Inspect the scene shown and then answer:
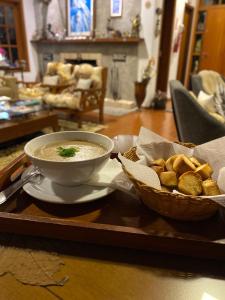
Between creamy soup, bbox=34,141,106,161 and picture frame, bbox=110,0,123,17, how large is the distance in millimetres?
4382

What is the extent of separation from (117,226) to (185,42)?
616 cm

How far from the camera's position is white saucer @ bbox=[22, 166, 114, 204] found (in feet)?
1.94

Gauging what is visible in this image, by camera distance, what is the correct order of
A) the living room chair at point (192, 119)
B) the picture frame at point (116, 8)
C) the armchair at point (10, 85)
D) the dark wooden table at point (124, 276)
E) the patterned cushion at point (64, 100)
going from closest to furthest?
the dark wooden table at point (124, 276) → the living room chair at point (192, 119) → the patterned cushion at point (64, 100) → the armchair at point (10, 85) → the picture frame at point (116, 8)

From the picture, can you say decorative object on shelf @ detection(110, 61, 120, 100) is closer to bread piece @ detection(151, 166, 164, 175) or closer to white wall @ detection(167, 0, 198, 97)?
white wall @ detection(167, 0, 198, 97)

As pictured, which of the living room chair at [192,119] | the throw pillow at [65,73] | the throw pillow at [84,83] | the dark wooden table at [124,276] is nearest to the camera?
the dark wooden table at [124,276]

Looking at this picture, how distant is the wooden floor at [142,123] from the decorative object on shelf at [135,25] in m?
1.33

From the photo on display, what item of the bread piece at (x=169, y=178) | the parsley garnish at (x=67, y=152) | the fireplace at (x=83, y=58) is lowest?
the bread piece at (x=169, y=178)

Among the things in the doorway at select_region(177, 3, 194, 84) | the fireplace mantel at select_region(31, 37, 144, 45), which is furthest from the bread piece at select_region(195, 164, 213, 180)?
the doorway at select_region(177, 3, 194, 84)

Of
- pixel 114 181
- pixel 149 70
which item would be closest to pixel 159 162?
pixel 114 181

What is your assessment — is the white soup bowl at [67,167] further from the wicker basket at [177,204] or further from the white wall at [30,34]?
the white wall at [30,34]

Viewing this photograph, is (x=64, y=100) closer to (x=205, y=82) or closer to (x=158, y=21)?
(x=205, y=82)

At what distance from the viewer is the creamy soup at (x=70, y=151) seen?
603 mm

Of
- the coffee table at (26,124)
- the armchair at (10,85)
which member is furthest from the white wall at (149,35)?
the coffee table at (26,124)

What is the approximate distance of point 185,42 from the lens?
5.73 meters
